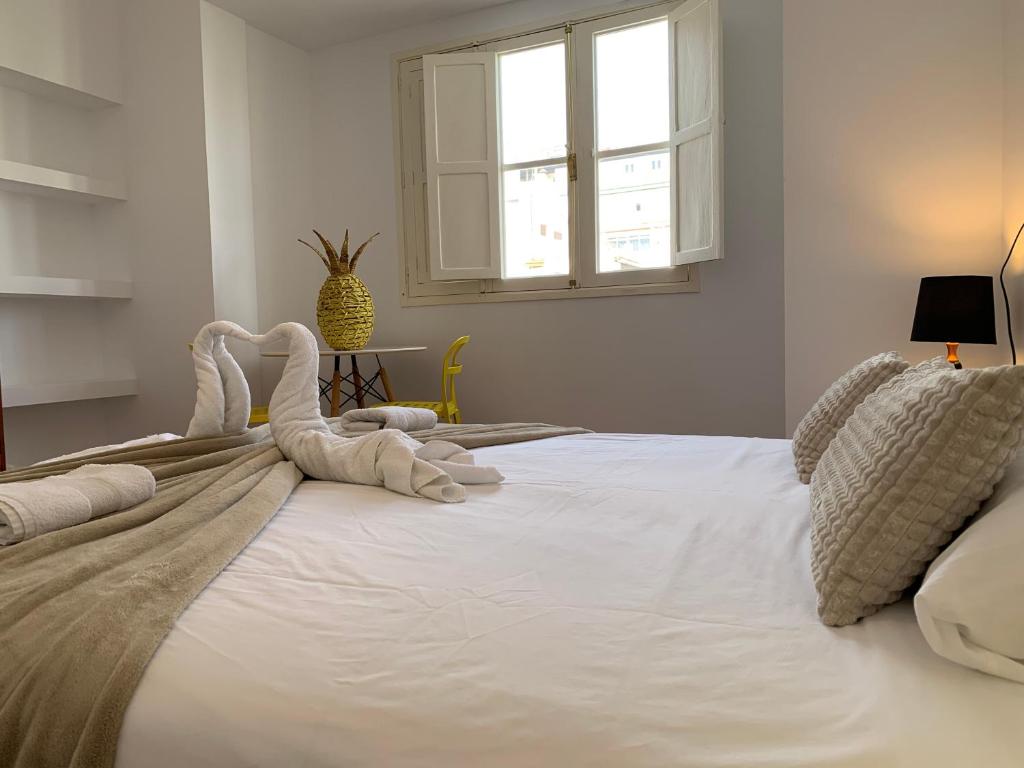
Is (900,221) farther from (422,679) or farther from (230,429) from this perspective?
(422,679)

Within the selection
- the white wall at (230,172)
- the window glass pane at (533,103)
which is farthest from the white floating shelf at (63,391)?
the window glass pane at (533,103)

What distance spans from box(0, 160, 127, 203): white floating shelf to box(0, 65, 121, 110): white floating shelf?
16.6 inches

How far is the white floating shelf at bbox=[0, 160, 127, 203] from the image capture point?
150 inches

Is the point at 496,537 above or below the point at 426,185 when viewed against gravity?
below

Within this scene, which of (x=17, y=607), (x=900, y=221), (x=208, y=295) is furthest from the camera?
(x=208, y=295)

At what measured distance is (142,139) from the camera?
4414 mm

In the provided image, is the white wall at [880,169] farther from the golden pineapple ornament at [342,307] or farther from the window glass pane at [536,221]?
the golden pineapple ornament at [342,307]

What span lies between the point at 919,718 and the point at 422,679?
0.52 m

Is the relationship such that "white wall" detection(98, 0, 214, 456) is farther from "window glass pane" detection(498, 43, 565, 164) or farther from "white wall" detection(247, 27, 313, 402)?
"window glass pane" detection(498, 43, 565, 164)

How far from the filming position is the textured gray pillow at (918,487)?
85 centimetres

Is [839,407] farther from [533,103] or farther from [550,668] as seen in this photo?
[533,103]

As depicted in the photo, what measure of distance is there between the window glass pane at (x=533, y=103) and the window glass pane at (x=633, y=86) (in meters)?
0.25

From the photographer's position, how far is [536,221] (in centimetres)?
443

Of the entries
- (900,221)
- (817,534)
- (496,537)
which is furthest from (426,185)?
(817,534)
